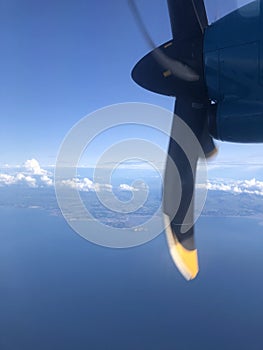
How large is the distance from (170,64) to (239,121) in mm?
600

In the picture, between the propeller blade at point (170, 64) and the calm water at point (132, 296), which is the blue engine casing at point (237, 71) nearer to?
the propeller blade at point (170, 64)

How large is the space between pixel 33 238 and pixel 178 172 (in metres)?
30.4

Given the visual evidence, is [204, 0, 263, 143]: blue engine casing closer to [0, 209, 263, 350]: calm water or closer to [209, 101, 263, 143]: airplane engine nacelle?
[209, 101, 263, 143]: airplane engine nacelle

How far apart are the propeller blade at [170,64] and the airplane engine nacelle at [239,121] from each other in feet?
0.88

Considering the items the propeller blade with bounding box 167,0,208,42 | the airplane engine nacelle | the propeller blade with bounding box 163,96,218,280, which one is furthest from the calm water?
the propeller blade with bounding box 167,0,208,42

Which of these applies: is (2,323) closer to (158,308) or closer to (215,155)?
(158,308)

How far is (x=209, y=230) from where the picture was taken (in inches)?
1094

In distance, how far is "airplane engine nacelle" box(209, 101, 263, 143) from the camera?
1919mm

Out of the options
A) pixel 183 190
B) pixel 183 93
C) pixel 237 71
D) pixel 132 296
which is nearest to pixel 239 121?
pixel 237 71

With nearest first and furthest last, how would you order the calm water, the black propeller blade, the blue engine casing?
the blue engine casing → the black propeller blade → the calm water

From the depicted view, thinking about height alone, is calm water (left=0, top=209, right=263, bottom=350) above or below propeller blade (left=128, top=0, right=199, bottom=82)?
below

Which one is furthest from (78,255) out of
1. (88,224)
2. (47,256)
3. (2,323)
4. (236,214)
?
(88,224)

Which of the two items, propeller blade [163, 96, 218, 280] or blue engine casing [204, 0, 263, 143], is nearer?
blue engine casing [204, 0, 263, 143]

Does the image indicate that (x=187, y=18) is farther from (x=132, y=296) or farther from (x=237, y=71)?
(x=132, y=296)
